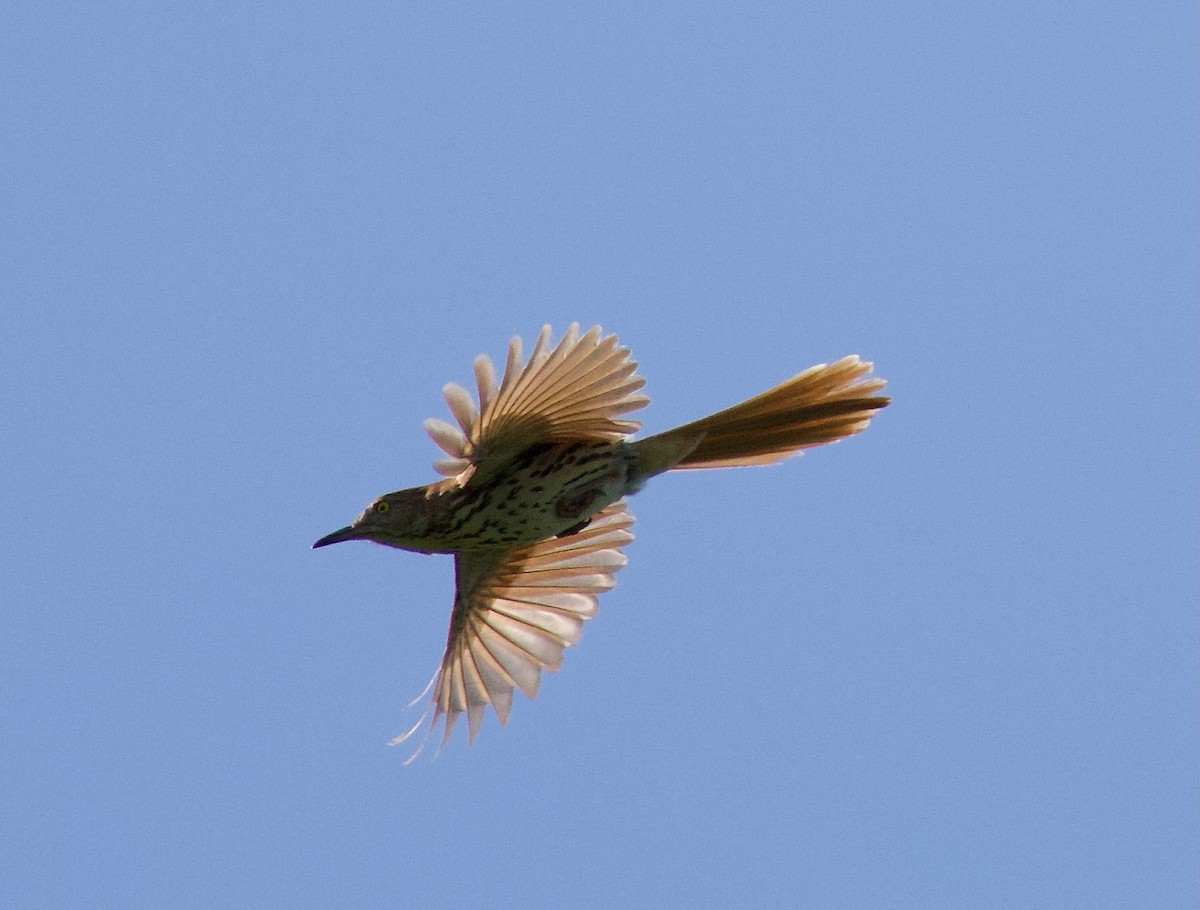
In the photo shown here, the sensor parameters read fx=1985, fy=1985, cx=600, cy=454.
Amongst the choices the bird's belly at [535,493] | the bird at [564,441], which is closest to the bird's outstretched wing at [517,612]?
the bird at [564,441]

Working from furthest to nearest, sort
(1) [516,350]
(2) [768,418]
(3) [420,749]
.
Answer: (3) [420,749]
(2) [768,418]
(1) [516,350]

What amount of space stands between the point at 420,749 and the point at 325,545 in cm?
116

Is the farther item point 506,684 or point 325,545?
point 506,684

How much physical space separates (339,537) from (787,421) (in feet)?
6.17

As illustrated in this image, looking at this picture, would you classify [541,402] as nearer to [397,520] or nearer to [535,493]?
[535,493]

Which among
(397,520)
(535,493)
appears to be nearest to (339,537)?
(397,520)

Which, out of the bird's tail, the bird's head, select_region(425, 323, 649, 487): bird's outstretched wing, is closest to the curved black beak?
the bird's head

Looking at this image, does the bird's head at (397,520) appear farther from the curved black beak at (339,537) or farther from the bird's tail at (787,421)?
the bird's tail at (787,421)

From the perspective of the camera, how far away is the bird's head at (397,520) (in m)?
7.95

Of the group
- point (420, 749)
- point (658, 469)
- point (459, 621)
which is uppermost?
point (658, 469)

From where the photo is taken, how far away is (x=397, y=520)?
7.95 m

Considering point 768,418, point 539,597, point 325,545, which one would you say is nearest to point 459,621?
point 539,597

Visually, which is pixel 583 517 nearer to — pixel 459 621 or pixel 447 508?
pixel 447 508

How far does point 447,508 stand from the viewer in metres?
7.92
